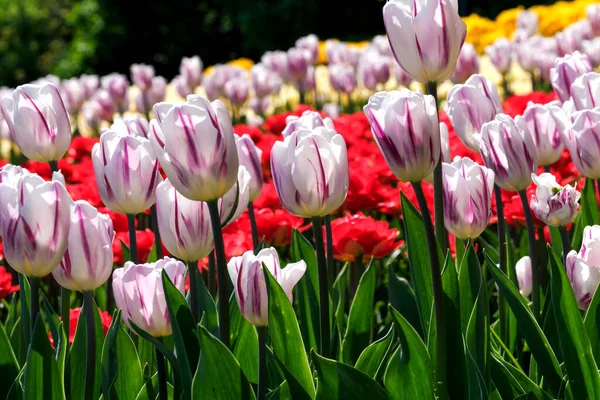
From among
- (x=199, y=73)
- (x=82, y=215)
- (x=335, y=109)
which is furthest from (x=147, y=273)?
(x=199, y=73)

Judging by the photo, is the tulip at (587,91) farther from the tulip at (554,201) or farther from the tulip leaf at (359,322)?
the tulip leaf at (359,322)

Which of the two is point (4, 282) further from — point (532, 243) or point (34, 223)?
point (532, 243)

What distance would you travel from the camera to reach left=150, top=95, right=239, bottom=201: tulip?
51.2 inches

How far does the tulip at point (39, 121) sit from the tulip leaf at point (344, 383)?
732 millimetres

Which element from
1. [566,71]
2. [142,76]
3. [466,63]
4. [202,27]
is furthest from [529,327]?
[202,27]

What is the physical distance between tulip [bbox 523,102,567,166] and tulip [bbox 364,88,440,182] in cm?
59

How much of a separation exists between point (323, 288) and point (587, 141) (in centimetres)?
59

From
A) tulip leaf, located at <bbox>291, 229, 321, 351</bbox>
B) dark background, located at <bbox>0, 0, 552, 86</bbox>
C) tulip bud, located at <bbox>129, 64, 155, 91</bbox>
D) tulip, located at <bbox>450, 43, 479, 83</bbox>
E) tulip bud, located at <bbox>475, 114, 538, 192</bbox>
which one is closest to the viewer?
tulip bud, located at <bbox>475, 114, 538, 192</bbox>

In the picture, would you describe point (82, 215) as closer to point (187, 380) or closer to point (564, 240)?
point (187, 380)

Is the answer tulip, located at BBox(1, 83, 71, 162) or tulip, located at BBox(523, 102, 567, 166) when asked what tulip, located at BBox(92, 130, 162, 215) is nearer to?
tulip, located at BBox(1, 83, 71, 162)

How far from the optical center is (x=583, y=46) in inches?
197

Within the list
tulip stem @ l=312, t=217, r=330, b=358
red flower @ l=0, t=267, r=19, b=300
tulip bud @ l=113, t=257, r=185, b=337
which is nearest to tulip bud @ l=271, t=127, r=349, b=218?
tulip stem @ l=312, t=217, r=330, b=358

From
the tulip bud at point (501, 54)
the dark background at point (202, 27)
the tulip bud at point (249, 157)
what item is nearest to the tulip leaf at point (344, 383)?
the tulip bud at point (249, 157)

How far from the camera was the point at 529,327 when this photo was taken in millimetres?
1528
